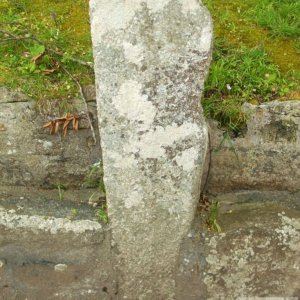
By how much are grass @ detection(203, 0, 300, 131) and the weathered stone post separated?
440 millimetres

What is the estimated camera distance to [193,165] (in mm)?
2309

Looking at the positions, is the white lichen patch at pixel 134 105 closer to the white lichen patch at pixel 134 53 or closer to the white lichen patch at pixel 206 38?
the white lichen patch at pixel 134 53

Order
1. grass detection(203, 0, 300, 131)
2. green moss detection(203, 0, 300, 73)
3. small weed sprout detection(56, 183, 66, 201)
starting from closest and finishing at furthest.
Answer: grass detection(203, 0, 300, 131) < small weed sprout detection(56, 183, 66, 201) < green moss detection(203, 0, 300, 73)

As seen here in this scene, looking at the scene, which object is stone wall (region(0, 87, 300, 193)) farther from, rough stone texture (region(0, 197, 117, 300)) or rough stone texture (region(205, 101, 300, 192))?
rough stone texture (region(0, 197, 117, 300))

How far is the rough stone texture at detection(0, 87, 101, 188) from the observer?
2576 millimetres

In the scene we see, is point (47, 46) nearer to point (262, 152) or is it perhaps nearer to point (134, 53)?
point (134, 53)

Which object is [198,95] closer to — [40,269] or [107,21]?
[107,21]

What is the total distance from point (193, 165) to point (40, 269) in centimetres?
99

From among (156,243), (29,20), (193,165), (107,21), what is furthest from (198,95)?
(29,20)

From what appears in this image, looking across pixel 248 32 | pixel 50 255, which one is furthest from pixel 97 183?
pixel 248 32

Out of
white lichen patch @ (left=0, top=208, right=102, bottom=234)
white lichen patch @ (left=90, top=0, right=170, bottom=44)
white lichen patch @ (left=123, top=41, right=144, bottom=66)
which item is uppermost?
white lichen patch @ (left=90, top=0, right=170, bottom=44)

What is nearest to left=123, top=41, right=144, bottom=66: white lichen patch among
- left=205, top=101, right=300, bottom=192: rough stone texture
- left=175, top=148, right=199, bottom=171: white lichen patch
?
left=175, top=148, right=199, bottom=171: white lichen patch

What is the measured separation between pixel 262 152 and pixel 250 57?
1.87ft

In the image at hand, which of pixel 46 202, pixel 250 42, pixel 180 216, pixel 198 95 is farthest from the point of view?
pixel 250 42
